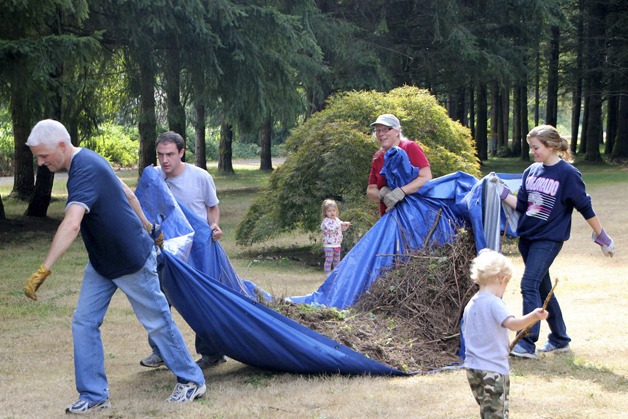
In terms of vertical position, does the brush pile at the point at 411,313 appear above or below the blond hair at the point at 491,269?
below

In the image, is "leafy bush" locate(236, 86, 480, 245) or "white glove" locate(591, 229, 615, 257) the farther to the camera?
"leafy bush" locate(236, 86, 480, 245)

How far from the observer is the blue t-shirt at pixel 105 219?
16.6 ft

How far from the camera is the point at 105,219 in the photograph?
202 inches

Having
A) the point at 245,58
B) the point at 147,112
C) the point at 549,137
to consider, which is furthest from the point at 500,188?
the point at 147,112

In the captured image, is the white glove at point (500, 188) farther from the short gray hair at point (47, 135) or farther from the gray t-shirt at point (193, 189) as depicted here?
the short gray hair at point (47, 135)

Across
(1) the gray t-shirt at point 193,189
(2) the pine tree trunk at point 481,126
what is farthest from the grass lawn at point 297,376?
(2) the pine tree trunk at point 481,126

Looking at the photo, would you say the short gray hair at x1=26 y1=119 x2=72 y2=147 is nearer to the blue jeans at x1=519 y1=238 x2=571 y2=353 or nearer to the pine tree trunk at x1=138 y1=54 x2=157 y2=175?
the blue jeans at x1=519 y1=238 x2=571 y2=353

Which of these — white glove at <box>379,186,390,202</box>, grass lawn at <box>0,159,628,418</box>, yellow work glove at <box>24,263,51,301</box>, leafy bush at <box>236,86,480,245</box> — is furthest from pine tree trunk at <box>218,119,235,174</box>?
yellow work glove at <box>24,263,51,301</box>

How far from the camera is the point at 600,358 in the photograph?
6.45 metres

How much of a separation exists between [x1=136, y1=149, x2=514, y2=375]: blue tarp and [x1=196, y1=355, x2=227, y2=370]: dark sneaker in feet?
1.83

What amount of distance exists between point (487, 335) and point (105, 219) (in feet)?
7.69

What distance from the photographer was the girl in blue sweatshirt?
6.39 metres

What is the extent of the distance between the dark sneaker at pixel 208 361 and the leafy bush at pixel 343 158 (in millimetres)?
5220

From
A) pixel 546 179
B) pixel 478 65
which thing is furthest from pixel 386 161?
pixel 478 65
